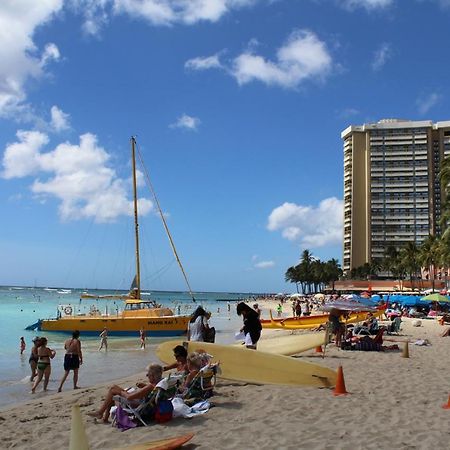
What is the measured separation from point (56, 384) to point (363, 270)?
11226cm

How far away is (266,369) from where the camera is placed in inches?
395

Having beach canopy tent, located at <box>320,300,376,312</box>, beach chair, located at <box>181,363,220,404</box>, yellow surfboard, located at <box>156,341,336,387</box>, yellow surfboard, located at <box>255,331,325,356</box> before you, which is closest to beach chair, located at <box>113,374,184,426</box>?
beach chair, located at <box>181,363,220,404</box>

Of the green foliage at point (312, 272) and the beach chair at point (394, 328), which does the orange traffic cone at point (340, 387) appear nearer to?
the beach chair at point (394, 328)

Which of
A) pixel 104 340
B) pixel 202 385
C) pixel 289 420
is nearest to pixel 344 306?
pixel 104 340

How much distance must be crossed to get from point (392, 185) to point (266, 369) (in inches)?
4930

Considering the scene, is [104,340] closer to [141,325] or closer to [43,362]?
[141,325]

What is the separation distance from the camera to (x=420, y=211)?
126 meters

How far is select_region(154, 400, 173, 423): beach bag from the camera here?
7318 millimetres

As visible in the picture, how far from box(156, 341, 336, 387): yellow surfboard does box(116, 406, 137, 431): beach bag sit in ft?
9.25

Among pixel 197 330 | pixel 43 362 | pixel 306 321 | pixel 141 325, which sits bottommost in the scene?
pixel 141 325

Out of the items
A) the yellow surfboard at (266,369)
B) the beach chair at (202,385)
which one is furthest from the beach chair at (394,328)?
the beach chair at (202,385)

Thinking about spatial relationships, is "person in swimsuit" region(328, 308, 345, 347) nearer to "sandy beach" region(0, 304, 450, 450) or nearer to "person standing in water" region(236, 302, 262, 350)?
"person standing in water" region(236, 302, 262, 350)

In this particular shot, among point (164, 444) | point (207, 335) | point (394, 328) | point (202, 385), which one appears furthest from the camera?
point (394, 328)

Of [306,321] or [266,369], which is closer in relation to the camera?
[266,369]
